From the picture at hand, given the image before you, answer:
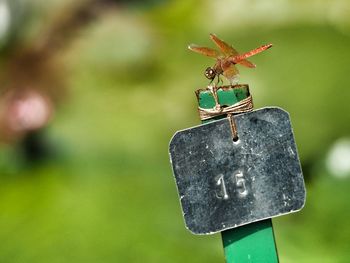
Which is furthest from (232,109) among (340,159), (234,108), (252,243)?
(340,159)

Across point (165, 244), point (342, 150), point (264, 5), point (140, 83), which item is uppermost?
point (264, 5)

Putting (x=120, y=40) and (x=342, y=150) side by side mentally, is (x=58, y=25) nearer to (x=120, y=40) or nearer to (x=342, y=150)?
(x=120, y=40)

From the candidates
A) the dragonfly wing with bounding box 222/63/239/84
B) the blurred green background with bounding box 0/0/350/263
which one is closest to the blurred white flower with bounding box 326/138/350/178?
the blurred green background with bounding box 0/0/350/263

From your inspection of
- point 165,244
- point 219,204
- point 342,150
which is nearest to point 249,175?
point 219,204

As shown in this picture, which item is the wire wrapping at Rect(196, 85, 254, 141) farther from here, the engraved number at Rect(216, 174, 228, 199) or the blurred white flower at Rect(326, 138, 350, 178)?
the blurred white flower at Rect(326, 138, 350, 178)

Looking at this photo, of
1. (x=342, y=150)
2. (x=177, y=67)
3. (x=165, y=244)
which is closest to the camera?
(x=165, y=244)

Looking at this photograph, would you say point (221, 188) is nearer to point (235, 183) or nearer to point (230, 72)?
point (235, 183)
